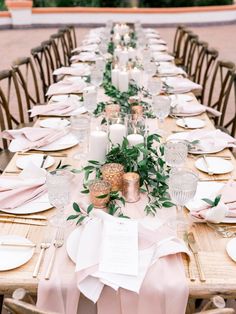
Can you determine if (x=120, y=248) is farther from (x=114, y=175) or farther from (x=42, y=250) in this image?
(x=114, y=175)

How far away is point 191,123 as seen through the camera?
229cm

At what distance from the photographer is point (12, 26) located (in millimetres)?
10898

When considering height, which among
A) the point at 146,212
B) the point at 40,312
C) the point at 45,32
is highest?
the point at 40,312

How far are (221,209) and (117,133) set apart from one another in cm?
54

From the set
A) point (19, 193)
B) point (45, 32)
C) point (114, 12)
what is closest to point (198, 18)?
point (114, 12)

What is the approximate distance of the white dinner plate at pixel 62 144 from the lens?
75.9 inches

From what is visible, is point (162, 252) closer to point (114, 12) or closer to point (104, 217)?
point (104, 217)

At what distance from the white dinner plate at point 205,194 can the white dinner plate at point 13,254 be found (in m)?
0.55

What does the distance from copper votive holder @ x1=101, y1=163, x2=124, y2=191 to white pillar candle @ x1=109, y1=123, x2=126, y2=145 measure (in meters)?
0.20

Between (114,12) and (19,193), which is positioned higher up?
(19,193)

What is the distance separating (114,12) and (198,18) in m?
2.27

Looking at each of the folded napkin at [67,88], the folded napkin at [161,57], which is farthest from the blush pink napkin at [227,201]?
the folded napkin at [161,57]

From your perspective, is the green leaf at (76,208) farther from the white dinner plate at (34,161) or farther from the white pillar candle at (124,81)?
the white pillar candle at (124,81)

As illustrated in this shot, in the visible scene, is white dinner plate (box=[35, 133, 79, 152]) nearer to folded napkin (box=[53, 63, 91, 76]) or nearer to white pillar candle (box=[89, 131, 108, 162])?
white pillar candle (box=[89, 131, 108, 162])
